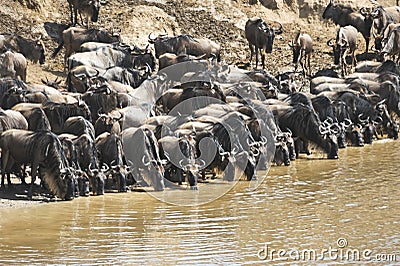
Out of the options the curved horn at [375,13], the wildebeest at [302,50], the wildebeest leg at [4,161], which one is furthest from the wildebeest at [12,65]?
the curved horn at [375,13]

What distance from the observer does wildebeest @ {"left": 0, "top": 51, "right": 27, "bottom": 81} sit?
23922 mm

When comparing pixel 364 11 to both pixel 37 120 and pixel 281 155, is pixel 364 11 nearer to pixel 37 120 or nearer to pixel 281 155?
pixel 281 155

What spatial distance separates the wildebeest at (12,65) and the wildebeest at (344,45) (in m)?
11.3

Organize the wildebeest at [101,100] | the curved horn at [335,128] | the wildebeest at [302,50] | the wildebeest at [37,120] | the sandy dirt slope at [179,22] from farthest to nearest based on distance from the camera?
the wildebeest at [302,50]
the sandy dirt slope at [179,22]
the curved horn at [335,128]
the wildebeest at [101,100]
the wildebeest at [37,120]

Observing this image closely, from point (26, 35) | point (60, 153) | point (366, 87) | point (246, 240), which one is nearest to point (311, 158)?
point (366, 87)

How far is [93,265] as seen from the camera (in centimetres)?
1158

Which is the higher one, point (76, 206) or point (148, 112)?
point (148, 112)

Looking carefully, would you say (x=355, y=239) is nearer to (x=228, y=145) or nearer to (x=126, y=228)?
(x=126, y=228)

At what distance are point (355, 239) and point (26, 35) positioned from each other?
18909 mm

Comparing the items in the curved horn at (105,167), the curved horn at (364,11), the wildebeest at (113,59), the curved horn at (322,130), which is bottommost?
the curved horn at (105,167)

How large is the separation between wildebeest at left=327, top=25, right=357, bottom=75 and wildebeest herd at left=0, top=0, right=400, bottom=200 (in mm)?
131

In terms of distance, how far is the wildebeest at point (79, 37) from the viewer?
90.1 feet

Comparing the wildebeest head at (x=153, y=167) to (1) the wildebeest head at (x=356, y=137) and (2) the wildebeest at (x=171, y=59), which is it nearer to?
(1) the wildebeest head at (x=356, y=137)

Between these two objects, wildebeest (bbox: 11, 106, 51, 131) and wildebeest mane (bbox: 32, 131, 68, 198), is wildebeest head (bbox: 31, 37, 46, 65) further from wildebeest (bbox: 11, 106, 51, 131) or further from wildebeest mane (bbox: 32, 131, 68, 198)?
wildebeest mane (bbox: 32, 131, 68, 198)
